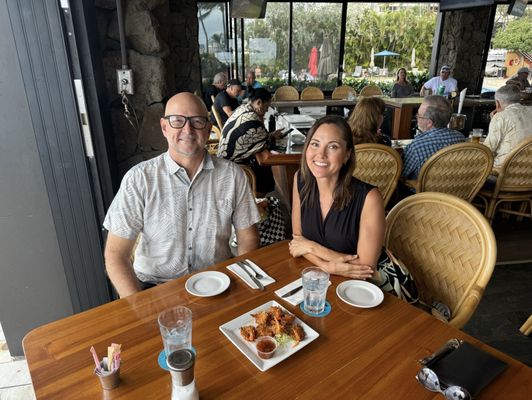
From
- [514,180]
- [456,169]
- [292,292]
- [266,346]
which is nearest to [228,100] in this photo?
[456,169]

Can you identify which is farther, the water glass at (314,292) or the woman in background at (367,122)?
the woman in background at (367,122)

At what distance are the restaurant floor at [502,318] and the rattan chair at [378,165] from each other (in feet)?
3.17

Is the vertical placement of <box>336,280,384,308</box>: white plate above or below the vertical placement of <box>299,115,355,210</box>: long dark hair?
below

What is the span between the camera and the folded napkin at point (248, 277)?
48.8 inches

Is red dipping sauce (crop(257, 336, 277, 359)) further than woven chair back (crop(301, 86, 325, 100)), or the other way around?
woven chair back (crop(301, 86, 325, 100))

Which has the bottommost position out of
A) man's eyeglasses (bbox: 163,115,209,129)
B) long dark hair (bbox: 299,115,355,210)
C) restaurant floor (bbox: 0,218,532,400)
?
restaurant floor (bbox: 0,218,532,400)

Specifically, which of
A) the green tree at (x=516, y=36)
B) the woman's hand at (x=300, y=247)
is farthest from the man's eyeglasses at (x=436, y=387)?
the green tree at (x=516, y=36)

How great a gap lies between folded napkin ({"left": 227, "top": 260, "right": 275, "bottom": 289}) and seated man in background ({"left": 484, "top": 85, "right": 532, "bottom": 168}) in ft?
8.84

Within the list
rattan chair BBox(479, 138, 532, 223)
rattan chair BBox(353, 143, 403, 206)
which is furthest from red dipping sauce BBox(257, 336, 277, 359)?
rattan chair BBox(479, 138, 532, 223)

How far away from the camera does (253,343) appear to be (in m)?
0.98

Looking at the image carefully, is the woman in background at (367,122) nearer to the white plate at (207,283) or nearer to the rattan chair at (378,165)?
the rattan chair at (378,165)

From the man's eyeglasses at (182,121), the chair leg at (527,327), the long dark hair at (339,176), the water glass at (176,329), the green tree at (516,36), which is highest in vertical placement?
the green tree at (516,36)

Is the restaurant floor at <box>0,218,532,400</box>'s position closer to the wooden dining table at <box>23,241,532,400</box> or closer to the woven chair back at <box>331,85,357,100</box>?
the wooden dining table at <box>23,241,532,400</box>

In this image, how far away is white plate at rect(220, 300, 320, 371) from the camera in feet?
3.02
